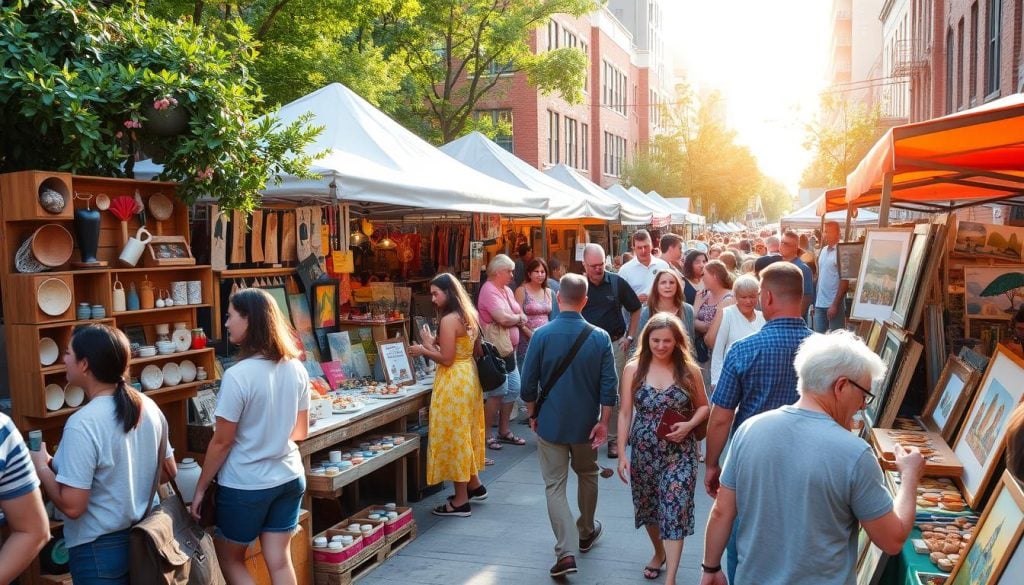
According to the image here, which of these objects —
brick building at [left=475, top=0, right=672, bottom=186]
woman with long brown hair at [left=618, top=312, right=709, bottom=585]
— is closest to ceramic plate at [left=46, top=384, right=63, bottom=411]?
woman with long brown hair at [left=618, top=312, right=709, bottom=585]

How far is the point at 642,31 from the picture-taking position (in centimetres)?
5966

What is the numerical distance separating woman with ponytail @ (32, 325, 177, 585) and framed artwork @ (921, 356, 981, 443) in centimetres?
380

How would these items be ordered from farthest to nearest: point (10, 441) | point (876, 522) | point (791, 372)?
point (791, 372), point (876, 522), point (10, 441)

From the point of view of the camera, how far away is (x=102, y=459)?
11.8 feet

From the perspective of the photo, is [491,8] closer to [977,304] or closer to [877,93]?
[977,304]

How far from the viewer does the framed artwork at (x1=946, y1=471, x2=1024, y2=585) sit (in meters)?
2.50

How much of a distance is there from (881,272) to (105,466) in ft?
14.4

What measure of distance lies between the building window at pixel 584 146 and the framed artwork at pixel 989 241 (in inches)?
1362

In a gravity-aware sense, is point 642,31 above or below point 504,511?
above

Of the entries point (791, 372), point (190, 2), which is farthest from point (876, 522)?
point (190, 2)

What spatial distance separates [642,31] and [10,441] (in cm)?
6123

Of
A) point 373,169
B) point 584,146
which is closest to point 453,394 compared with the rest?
point 373,169

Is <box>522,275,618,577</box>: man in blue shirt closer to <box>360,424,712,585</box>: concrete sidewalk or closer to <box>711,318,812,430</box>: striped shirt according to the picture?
<box>360,424,712,585</box>: concrete sidewalk

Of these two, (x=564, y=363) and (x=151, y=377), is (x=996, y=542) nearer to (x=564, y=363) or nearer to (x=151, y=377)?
(x=564, y=363)
